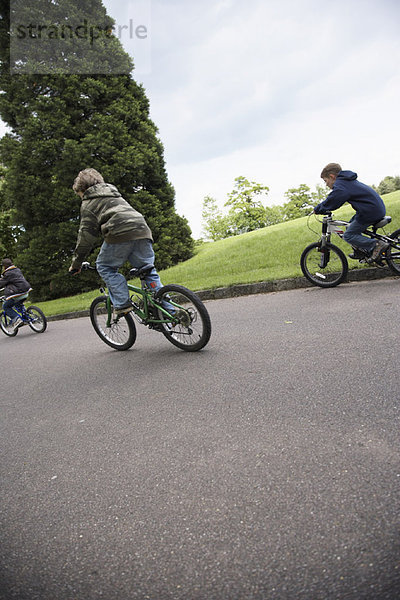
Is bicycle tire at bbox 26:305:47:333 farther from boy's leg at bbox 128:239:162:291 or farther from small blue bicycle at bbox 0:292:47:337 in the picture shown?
boy's leg at bbox 128:239:162:291

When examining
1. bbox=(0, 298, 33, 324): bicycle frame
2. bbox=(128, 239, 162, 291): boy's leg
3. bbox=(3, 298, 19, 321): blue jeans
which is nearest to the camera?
bbox=(128, 239, 162, 291): boy's leg

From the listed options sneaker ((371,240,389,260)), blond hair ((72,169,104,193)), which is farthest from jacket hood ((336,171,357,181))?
blond hair ((72,169,104,193))

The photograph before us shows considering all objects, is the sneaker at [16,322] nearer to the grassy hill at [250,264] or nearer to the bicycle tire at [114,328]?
the grassy hill at [250,264]

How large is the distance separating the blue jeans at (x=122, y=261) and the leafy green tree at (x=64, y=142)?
35.3ft

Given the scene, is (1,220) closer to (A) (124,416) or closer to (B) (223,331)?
(B) (223,331)

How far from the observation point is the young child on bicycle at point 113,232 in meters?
4.63

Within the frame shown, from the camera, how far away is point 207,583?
5.03 feet

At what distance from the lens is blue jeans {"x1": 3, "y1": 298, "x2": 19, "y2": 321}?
9.27m

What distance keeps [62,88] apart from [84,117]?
1.28 meters

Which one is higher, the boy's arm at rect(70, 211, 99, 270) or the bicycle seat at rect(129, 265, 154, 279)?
the boy's arm at rect(70, 211, 99, 270)

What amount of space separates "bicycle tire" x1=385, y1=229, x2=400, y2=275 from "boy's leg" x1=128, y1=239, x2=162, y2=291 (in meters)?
3.83

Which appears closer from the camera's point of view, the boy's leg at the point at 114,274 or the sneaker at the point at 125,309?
the boy's leg at the point at 114,274

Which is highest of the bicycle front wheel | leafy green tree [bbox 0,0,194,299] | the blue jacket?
leafy green tree [bbox 0,0,194,299]

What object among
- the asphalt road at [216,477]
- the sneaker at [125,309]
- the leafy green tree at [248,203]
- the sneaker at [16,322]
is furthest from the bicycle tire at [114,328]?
the leafy green tree at [248,203]
